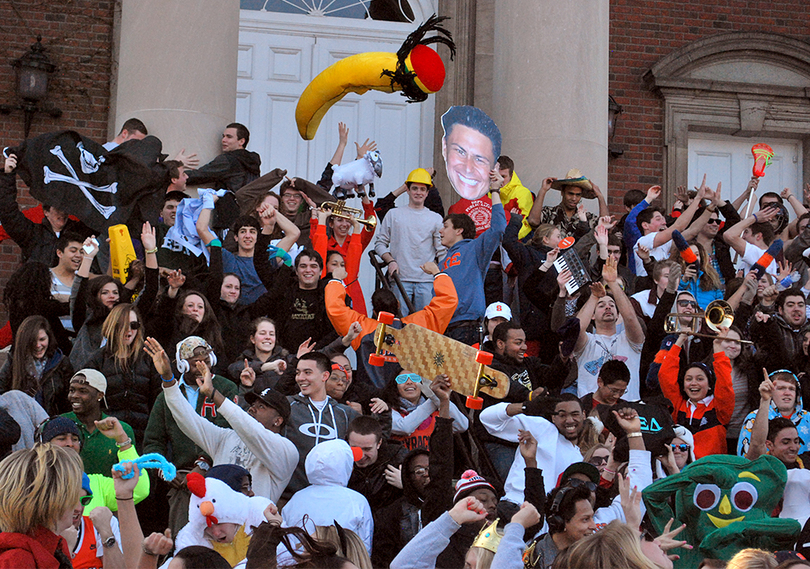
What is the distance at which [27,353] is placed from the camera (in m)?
7.27

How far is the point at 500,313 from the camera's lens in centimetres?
848

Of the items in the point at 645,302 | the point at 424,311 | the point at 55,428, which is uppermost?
the point at 645,302

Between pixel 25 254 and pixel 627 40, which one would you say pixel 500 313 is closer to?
pixel 25 254

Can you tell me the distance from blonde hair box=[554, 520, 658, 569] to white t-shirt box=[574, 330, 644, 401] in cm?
452

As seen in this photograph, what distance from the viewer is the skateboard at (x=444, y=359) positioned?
6008 millimetres

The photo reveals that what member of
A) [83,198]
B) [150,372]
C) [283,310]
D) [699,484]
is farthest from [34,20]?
[699,484]

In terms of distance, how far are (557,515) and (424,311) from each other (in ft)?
10.6

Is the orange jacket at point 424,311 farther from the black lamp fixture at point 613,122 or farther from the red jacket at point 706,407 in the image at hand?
the black lamp fixture at point 613,122

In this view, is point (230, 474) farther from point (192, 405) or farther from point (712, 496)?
point (712, 496)

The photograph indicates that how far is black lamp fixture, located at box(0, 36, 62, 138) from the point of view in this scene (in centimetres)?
1259

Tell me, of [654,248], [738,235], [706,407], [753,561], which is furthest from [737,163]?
[753,561]

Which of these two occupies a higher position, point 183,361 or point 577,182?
point 577,182

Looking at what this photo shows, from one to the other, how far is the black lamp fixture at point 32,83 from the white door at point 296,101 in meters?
2.15

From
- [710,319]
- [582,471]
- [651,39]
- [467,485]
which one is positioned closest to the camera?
[582,471]
